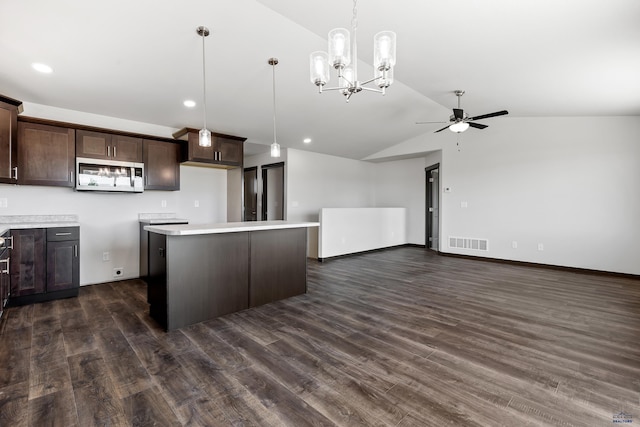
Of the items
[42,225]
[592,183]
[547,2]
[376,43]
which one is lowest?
[42,225]

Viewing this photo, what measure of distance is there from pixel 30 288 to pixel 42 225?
28.3 inches

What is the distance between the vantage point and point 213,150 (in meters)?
4.92

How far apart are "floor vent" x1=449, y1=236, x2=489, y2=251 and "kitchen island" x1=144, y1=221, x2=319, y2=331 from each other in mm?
4170

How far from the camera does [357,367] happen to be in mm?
2084

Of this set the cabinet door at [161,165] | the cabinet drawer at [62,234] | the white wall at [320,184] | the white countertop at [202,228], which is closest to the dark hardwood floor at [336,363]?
the cabinet drawer at [62,234]

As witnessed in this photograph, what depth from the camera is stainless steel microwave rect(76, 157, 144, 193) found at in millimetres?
3910

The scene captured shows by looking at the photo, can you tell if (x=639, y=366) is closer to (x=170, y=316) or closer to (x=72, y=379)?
(x=170, y=316)

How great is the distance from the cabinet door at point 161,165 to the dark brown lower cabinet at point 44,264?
1.25 metres

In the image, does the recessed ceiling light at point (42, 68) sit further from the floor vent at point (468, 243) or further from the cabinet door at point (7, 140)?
the floor vent at point (468, 243)

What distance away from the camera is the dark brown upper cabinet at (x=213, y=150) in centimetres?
466

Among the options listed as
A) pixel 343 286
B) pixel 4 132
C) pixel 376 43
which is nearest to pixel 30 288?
pixel 4 132

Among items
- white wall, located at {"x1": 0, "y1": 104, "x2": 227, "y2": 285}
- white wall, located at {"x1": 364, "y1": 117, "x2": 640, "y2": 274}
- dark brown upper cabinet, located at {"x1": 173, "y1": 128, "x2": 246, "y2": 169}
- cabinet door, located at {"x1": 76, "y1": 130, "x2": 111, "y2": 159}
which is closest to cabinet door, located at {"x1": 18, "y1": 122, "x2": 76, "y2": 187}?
cabinet door, located at {"x1": 76, "y1": 130, "x2": 111, "y2": 159}

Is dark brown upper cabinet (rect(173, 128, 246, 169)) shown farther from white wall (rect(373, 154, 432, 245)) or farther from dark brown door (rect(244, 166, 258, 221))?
white wall (rect(373, 154, 432, 245))

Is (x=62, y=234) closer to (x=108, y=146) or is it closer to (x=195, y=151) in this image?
(x=108, y=146)
